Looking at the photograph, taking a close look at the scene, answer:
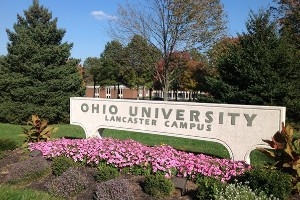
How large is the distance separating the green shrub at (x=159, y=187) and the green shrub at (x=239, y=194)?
3.28 ft

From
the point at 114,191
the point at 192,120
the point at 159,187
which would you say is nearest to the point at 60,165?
the point at 114,191

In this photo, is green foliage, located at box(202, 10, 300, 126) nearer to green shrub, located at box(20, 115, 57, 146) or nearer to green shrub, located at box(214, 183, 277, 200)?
green shrub, located at box(20, 115, 57, 146)

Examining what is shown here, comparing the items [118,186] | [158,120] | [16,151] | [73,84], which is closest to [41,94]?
[73,84]

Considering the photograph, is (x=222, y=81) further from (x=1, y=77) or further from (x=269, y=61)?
(x=1, y=77)

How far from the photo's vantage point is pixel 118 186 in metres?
6.09

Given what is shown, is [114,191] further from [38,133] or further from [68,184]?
[38,133]

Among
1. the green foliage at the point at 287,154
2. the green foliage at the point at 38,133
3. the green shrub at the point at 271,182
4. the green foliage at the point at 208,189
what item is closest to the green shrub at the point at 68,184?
the green foliage at the point at 208,189

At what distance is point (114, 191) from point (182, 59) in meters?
28.5

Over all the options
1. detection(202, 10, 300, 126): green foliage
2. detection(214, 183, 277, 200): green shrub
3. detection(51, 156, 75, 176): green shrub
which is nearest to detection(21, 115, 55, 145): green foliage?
detection(51, 156, 75, 176): green shrub

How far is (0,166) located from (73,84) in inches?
573

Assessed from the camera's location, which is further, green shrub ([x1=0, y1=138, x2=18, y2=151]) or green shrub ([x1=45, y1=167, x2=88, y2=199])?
green shrub ([x1=0, y1=138, x2=18, y2=151])

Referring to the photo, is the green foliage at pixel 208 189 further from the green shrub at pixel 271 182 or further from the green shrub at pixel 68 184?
the green shrub at pixel 68 184

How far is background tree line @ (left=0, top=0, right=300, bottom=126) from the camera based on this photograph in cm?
1491

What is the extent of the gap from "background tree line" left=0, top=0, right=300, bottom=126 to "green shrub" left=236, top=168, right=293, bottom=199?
9.29 metres
